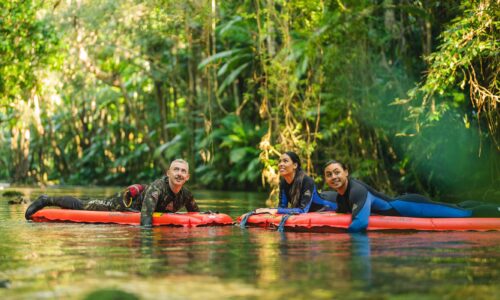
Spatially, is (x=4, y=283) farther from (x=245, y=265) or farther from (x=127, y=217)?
(x=127, y=217)

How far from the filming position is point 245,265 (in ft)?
20.7

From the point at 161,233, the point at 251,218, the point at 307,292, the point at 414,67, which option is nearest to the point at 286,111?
the point at 414,67

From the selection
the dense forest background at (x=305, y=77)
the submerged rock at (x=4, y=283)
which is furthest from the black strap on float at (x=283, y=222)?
the submerged rock at (x=4, y=283)

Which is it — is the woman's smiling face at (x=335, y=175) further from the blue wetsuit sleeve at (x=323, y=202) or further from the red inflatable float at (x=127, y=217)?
the red inflatable float at (x=127, y=217)

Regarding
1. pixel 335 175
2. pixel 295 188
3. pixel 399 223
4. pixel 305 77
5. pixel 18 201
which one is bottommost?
pixel 399 223

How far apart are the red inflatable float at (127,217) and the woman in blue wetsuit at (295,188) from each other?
0.60m

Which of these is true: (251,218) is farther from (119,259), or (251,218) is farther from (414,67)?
(414,67)

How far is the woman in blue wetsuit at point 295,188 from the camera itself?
10.6 metres

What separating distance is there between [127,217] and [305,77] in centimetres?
1201

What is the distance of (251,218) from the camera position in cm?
1056

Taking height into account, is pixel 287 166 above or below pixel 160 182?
above

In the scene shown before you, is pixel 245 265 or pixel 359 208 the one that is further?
pixel 359 208

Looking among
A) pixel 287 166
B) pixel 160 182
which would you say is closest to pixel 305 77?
pixel 287 166

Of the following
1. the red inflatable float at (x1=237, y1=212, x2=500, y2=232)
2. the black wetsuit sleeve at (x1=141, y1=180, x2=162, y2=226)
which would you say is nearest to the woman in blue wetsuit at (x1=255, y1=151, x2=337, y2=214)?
the red inflatable float at (x1=237, y1=212, x2=500, y2=232)
